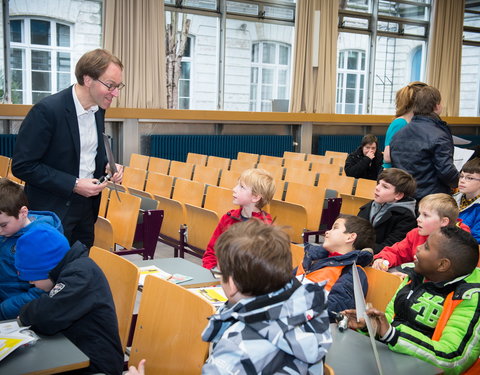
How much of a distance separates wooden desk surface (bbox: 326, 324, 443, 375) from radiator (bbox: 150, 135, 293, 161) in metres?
8.15

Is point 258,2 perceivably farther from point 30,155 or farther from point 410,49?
point 30,155

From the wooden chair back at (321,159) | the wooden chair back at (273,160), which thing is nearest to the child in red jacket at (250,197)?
the wooden chair back at (273,160)

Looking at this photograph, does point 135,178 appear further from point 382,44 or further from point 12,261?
point 382,44

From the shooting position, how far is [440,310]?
2.26 metres

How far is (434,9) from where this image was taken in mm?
13328

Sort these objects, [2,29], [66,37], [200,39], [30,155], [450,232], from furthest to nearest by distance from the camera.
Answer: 1. [200,39]
2. [66,37]
3. [2,29]
4. [30,155]
5. [450,232]

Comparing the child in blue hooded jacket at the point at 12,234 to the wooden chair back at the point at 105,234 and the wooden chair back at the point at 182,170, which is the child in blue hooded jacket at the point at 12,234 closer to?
the wooden chair back at the point at 105,234

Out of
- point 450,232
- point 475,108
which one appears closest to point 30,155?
point 450,232

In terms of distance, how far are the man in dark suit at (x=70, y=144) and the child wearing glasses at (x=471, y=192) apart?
2.28 m

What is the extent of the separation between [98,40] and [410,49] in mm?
7820

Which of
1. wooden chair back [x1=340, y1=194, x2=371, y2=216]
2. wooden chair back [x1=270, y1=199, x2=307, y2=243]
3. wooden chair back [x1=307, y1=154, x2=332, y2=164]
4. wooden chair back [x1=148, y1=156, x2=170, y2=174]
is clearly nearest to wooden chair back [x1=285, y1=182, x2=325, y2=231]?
wooden chair back [x1=270, y1=199, x2=307, y2=243]

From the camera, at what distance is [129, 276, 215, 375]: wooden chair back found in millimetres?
1929

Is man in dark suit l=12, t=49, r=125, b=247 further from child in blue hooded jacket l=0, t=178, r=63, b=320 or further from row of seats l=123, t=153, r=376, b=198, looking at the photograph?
row of seats l=123, t=153, r=376, b=198

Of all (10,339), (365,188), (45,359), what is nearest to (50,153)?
(10,339)
